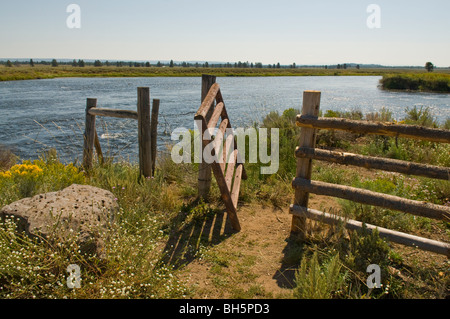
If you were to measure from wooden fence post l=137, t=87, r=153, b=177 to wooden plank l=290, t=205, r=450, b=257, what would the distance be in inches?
114

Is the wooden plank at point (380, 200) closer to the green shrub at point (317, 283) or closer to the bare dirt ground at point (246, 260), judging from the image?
the bare dirt ground at point (246, 260)

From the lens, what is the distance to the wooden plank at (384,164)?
361 cm

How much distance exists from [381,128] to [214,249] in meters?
2.47

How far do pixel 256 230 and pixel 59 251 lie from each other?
261 cm

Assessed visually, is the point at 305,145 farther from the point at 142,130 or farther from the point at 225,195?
the point at 142,130

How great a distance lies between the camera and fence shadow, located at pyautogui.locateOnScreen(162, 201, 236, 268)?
400cm

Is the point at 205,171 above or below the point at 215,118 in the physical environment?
below

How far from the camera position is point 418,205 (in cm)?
359

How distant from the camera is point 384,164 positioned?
379 cm
